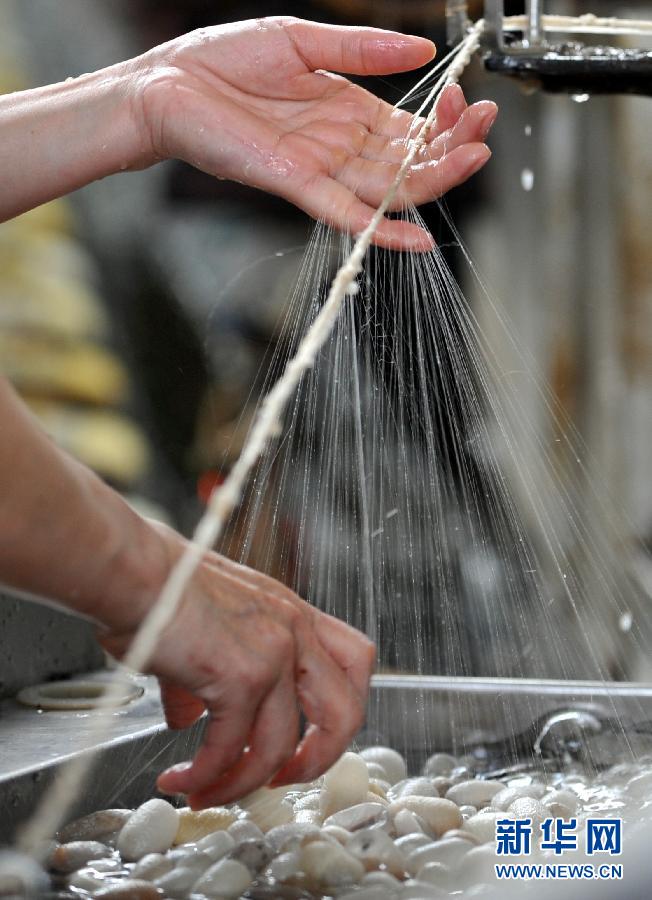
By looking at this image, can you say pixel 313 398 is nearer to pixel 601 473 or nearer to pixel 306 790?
pixel 306 790

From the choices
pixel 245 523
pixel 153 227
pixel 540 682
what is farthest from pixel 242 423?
pixel 540 682

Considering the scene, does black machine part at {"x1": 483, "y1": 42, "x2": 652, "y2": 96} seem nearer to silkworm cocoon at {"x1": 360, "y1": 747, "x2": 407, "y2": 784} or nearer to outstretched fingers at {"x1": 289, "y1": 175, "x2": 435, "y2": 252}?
outstretched fingers at {"x1": 289, "y1": 175, "x2": 435, "y2": 252}

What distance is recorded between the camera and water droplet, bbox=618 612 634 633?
2.54 meters

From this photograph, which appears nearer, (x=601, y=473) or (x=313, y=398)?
(x=313, y=398)

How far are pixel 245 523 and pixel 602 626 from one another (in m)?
1.60

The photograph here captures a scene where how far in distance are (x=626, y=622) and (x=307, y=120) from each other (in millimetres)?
1952

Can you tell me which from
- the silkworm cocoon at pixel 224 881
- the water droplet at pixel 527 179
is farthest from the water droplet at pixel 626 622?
the silkworm cocoon at pixel 224 881

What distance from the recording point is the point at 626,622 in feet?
8.48

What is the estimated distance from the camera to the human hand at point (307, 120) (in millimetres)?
877

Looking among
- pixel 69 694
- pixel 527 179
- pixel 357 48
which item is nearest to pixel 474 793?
pixel 69 694

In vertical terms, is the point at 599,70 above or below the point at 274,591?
above

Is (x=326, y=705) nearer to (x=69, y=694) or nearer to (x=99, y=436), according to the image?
(x=69, y=694)

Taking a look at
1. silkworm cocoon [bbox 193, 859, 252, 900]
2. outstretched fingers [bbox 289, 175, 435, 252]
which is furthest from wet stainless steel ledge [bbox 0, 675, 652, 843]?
outstretched fingers [bbox 289, 175, 435, 252]

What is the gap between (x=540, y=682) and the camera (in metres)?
1.13
